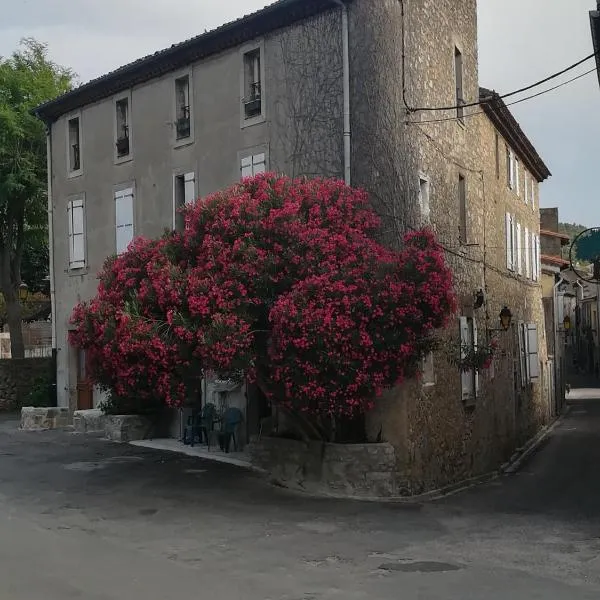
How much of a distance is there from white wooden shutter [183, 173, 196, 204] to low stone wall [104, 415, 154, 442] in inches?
204

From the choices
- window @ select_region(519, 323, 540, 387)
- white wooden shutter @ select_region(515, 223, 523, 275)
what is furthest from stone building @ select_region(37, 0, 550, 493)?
window @ select_region(519, 323, 540, 387)

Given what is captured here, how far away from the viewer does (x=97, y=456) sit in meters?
17.4

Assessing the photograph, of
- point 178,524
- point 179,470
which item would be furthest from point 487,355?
point 178,524

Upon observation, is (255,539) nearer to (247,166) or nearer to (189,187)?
(247,166)

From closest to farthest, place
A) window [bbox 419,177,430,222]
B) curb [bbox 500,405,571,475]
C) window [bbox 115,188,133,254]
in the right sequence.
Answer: window [bbox 419,177,430,222] < window [bbox 115,188,133,254] < curb [bbox 500,405,571,475]

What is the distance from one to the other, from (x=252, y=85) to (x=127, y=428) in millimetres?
8187

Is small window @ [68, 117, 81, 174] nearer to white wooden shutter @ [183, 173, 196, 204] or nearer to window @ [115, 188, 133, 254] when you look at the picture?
window @ [115, 188, 133, 254]

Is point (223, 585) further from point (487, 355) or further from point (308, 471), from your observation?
point (487, 355)

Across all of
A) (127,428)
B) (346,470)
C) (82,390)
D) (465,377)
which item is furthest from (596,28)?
(82,390)

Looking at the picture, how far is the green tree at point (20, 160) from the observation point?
88.9 feet

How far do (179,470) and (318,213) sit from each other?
5662 millimetres

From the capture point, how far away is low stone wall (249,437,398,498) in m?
13.8

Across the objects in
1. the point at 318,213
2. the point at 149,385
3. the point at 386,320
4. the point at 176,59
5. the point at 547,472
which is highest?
the point at 176,59

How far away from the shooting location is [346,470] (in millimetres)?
13828
